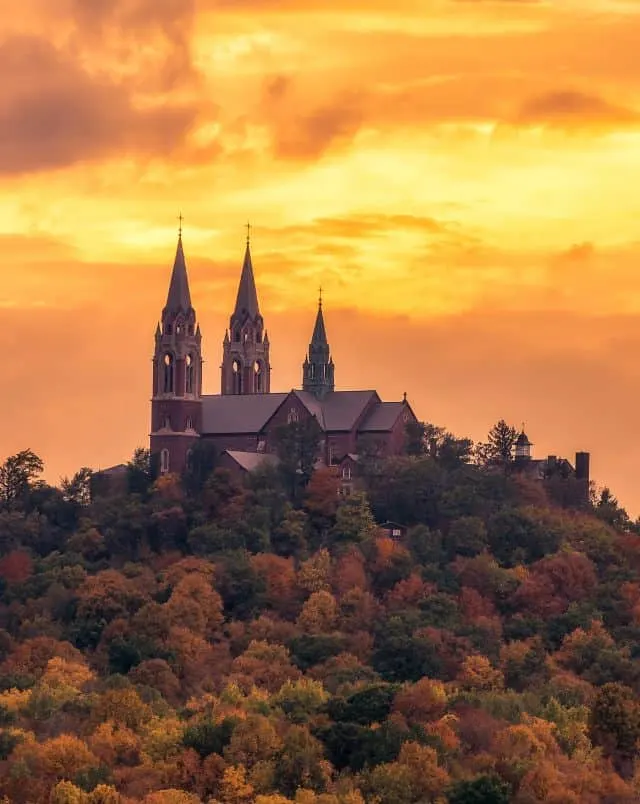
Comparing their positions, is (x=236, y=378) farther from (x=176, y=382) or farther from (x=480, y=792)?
(x=480, y=792)

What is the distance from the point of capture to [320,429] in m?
142

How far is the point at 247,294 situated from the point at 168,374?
1167 cm

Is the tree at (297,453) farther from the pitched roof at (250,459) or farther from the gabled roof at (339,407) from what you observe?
the gabled roof at (339,407)

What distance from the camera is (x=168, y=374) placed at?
473ft

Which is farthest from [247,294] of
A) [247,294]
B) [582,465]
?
A: [582,465]

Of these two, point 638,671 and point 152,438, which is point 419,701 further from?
point 152,438

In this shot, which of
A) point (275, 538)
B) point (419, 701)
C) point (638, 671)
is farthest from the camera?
point (275, 538)

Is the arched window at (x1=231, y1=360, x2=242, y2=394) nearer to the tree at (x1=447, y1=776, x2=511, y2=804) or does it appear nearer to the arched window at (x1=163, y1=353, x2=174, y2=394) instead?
the arched window at (x1=163, y1=353, x2=174, y2=394)

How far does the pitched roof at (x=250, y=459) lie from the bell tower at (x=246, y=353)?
1031 cm

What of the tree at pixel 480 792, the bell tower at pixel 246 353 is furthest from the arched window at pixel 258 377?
the tree at pixel 480 792

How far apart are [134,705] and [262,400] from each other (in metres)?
35.9

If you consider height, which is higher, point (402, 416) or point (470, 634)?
point (402, 416)

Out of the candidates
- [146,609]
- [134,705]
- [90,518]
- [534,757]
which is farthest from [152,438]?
[534,757]

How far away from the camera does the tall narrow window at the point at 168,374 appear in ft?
472
